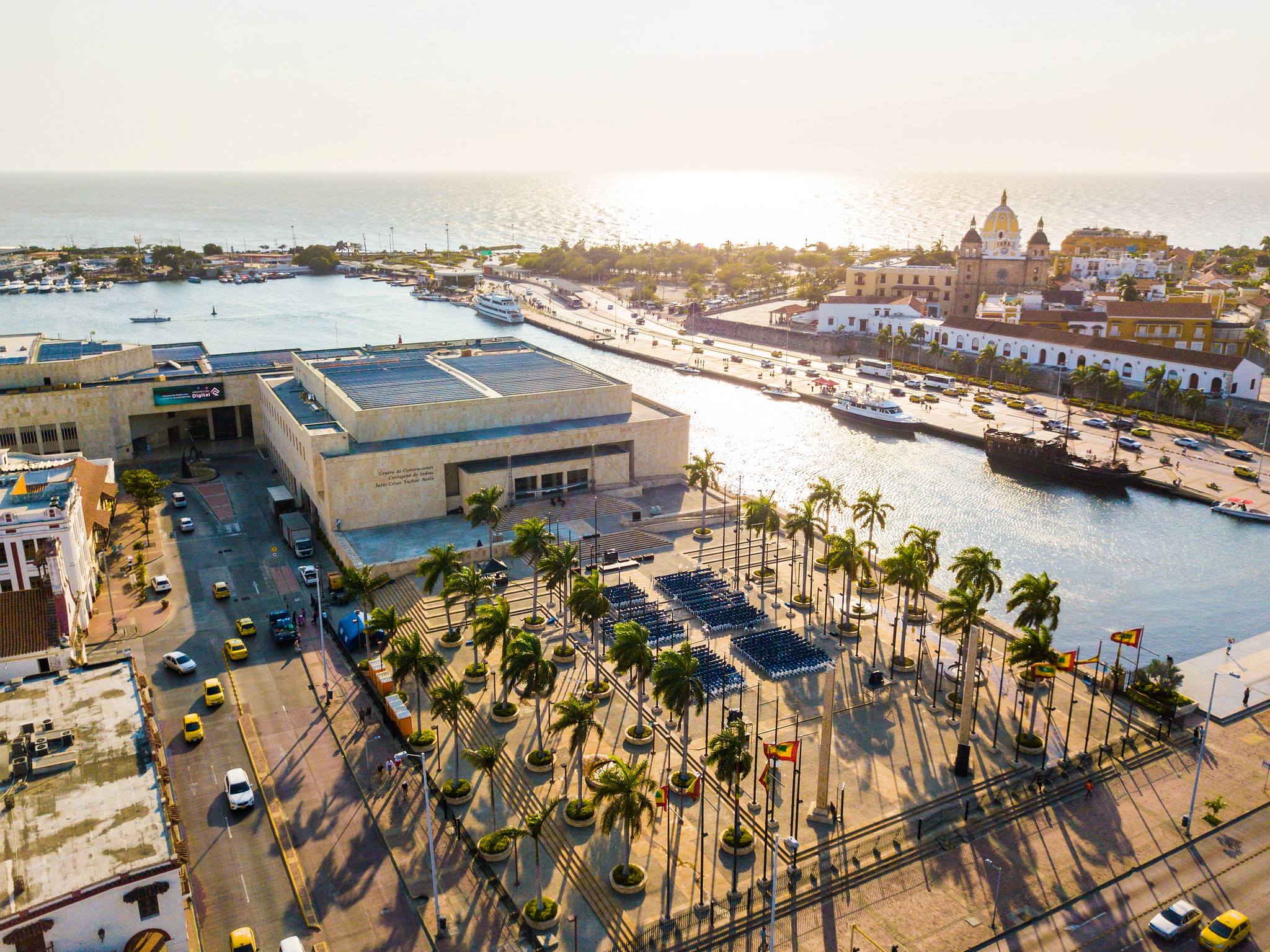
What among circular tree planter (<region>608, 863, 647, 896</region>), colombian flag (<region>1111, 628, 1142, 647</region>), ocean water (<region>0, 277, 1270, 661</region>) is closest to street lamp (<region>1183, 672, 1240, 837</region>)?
colombian flag (<region>1111, 628, 1142, 647</region>)

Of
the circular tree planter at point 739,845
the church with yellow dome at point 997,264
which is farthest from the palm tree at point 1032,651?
the church with yellow dome at point 997,264

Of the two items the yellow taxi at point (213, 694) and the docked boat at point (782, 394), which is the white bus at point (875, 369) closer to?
the docked boat at point (782, 394)

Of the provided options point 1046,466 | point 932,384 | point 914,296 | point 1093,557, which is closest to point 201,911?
point 1093,557

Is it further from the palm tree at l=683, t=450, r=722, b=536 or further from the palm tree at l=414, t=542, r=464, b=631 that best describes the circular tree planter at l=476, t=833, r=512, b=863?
the palm tree at l=683, t=450, r=722, b=536

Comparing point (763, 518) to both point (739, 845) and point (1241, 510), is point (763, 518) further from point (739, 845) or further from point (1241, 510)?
point (1241, 510)

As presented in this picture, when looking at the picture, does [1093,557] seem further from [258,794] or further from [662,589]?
[258,794]

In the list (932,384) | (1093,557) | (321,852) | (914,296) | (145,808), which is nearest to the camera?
(145,808)
